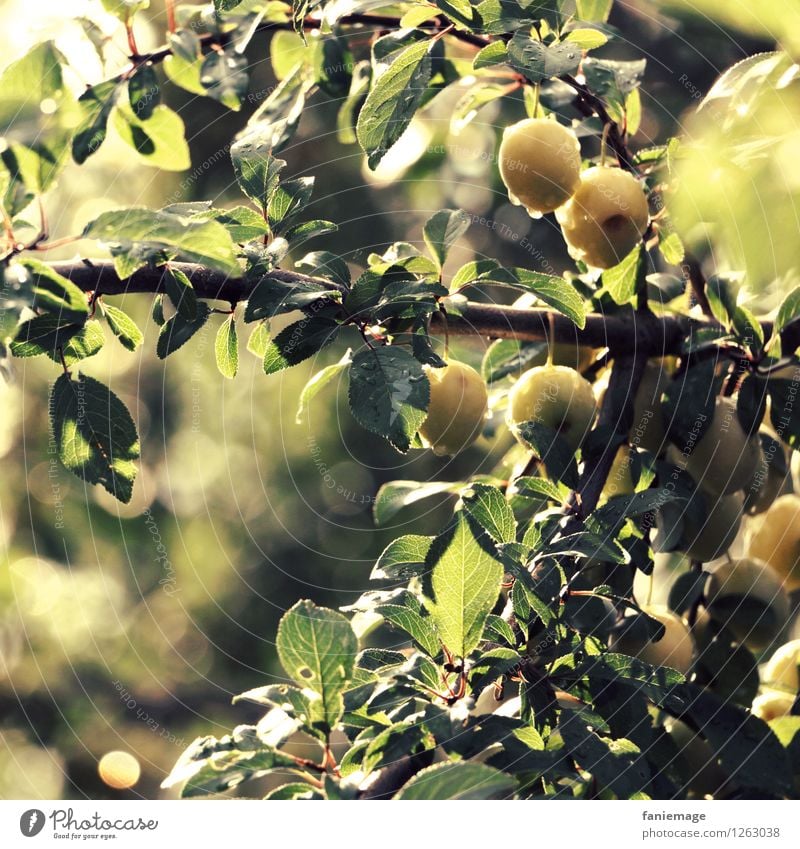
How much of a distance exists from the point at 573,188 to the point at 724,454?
0.20m

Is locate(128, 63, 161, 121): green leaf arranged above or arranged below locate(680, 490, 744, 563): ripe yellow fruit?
above

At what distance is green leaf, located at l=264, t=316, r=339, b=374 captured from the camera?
0.49 meters

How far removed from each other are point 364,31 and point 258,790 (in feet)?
4.25

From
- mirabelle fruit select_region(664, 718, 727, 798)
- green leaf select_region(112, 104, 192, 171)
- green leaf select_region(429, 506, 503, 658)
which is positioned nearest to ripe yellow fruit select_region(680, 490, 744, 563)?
mirabelle fruit select_region(664, 718, 727, 798)

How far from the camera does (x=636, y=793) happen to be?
48 centimetres

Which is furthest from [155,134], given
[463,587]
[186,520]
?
[186,520]

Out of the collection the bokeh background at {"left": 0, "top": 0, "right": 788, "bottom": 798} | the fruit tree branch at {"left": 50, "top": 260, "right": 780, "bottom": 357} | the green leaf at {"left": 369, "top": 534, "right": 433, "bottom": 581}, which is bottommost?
the bokeh background at {"left": 0, "top": 0, "right": 788, "bottom": 798}

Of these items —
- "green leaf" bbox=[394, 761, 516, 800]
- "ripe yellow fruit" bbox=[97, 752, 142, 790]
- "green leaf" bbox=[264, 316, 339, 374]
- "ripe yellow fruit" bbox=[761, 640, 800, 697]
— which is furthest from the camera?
"ripe yellow fruit" bbox=[97, 752, 142, 790]

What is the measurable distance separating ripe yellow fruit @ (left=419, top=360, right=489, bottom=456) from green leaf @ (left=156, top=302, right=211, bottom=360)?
0.14 meters

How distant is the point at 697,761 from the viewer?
→ 22.4 inches

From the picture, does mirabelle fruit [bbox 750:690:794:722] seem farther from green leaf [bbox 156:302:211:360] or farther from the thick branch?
green leaf [bbox 156:302:211:360]

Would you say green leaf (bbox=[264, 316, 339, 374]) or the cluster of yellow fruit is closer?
green leaf (bbox=[264, 316, 339, 374])

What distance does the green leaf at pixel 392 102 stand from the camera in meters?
0.51

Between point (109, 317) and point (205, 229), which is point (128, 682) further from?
point (205, 229)
